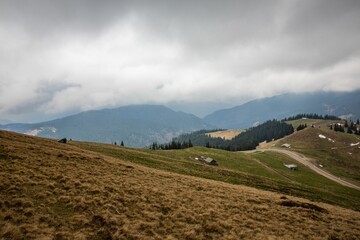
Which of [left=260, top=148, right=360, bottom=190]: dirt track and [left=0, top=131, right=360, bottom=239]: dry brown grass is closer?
[left=0, top=131, right=360, bottom=239]: dry brown grass

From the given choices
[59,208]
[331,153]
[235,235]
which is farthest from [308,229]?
[331,153]

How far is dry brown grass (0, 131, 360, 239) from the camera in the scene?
18391 mm

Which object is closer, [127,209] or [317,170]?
[127,209]

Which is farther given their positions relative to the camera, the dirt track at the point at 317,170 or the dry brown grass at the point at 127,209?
the dirt track at the point at 317,170

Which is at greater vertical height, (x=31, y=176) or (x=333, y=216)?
(x=31, y=176)

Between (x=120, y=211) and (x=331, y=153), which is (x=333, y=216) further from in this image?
(x=331, y=153)

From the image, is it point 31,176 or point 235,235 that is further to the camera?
point 31,176

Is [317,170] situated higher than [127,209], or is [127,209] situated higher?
[127,209]

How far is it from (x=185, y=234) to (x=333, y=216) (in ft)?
71.3

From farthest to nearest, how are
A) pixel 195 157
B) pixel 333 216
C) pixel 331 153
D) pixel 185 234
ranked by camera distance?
1. pixel 331 153
2. pixel 195 157
3. pixel 333 216
4. pixel 185 234

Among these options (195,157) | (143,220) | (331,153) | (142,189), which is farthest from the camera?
(331,153)

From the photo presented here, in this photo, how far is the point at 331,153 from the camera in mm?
183625

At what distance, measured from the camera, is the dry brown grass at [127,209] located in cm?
1839

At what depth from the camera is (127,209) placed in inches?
882
